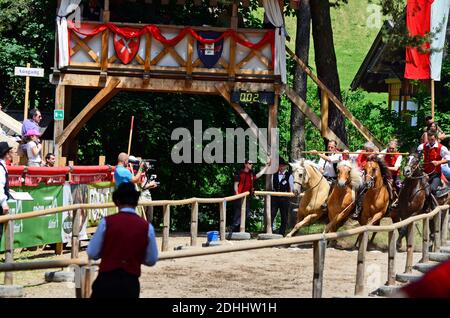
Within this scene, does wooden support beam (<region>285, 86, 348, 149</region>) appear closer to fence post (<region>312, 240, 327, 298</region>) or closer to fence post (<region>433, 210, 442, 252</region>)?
fence post (<region>433, 210, 442, 252</region>)

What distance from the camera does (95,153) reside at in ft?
115

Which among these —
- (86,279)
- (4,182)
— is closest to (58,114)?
(4,182)

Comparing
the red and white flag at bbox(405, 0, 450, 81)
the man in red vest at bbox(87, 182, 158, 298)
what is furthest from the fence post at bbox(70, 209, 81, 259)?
the red and white flag at bbox(405, 0, 450, 81)

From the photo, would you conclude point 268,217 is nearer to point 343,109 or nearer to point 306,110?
point 306,110

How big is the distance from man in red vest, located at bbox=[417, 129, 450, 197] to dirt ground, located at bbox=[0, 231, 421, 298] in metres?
2.67

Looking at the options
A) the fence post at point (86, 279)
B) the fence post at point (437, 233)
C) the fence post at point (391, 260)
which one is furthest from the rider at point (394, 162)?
the fence post at point (86, 279)

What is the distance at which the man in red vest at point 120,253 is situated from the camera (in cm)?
926

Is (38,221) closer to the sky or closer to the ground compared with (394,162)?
closer to the ground

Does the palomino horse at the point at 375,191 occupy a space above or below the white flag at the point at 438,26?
below

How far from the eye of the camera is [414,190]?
2225 centimetres

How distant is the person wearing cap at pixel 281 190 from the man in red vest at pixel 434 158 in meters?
4.78

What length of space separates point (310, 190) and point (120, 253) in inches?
570

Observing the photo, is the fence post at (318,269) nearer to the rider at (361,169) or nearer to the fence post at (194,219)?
the fence post at (194,219)

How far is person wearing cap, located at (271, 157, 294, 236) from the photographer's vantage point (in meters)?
26.8
